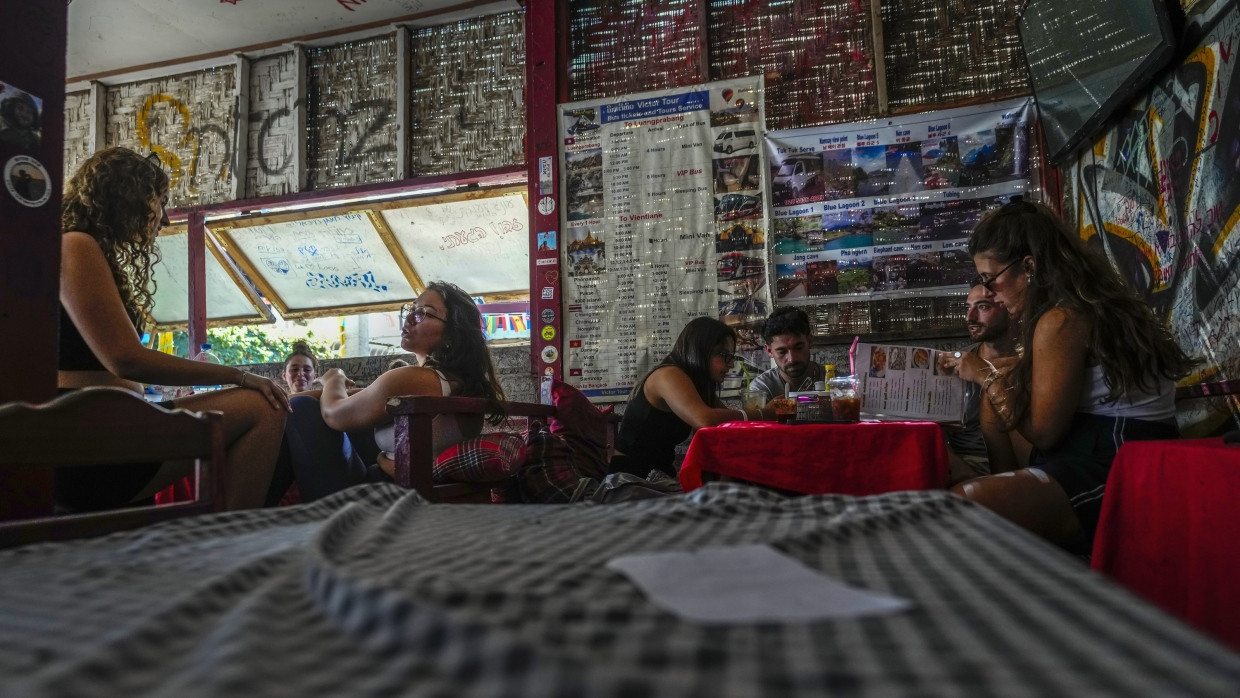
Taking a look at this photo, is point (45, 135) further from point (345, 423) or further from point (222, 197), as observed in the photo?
point (222, 197)

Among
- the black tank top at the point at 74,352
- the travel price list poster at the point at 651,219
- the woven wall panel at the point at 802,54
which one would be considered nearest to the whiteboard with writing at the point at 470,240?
the travel price list poster at the point at 651,219

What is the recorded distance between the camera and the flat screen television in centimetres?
259

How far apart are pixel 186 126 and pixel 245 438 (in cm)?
403

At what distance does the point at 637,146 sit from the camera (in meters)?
4.38

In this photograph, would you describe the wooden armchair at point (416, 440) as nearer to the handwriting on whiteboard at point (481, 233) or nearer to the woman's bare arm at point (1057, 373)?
the woman's bare arm at point (1057, 373)

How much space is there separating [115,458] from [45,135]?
3.17ft

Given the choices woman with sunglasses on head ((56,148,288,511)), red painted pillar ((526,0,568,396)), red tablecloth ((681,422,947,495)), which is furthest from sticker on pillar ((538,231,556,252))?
red tablecloth ((681,422,947,495))

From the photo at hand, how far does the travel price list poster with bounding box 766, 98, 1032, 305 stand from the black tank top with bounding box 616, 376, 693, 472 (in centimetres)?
128

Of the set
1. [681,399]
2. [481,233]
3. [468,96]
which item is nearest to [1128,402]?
[681,399]

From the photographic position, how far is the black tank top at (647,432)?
3.18 metres

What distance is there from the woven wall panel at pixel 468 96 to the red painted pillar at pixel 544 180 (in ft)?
0.40

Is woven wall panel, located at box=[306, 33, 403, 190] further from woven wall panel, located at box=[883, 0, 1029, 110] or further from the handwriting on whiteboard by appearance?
woven wall panel, located at box=[883, 0, 1029, 110]

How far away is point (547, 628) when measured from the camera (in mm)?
441

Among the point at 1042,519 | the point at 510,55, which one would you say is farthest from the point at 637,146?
the point at 1042,519
